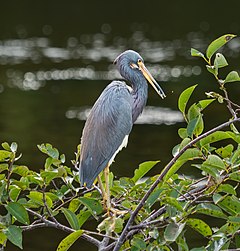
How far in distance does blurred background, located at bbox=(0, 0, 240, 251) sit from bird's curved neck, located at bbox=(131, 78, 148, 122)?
241cm

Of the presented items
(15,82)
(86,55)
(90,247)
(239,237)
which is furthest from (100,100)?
(86,55)

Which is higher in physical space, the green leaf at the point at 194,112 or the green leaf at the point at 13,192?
the green leaf at the point at 194,112

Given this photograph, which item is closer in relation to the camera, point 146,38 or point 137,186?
point 137,186

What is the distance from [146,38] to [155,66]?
273 cm

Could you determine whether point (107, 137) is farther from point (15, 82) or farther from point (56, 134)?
point (15, 82)

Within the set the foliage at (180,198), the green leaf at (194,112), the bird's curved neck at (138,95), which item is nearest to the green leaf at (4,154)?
the foliage at (180,198)

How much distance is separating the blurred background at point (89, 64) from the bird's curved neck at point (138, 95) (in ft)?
7.92

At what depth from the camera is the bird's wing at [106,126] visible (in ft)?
14.7

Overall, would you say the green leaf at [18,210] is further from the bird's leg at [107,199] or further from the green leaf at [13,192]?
the bird's leg at [107,199]

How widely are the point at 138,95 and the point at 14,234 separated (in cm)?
173

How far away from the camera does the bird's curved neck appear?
4.91 metres

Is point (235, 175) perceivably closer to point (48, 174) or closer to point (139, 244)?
point (139, 244)

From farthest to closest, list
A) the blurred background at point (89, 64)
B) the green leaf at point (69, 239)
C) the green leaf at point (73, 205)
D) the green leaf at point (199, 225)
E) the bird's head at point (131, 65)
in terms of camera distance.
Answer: the blurred background at point (89, 64), the bird's head at point (131, 65), the green leaf at point (73, 205), the green leaf at point (69, 239), the green leaf at point (199, 225)

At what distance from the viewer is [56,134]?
1104 centimetres
